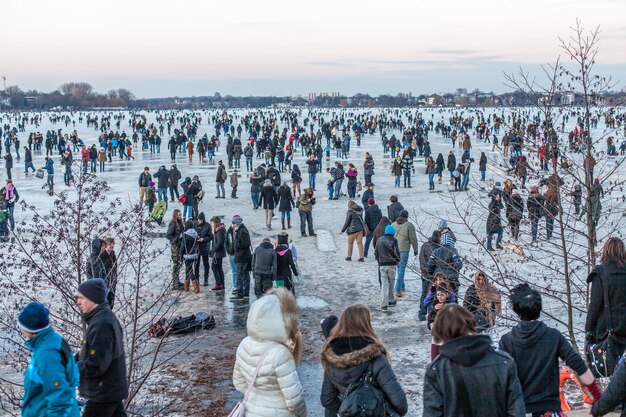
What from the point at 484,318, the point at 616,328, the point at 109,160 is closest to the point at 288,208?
the point at 484,318

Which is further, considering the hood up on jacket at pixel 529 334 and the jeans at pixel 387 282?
the jeans at pixel 387 282

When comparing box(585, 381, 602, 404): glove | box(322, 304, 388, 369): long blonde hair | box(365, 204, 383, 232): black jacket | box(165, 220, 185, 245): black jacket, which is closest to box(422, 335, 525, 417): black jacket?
box(322, 304, 388, 369): long blonde hair

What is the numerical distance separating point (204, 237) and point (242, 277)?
1.17 metres

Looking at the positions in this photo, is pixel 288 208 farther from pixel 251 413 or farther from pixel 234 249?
pixel 251 413

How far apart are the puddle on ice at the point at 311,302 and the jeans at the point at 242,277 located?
92cm

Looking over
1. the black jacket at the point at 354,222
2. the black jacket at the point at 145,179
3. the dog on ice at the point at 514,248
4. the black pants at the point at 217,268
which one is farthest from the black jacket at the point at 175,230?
the black jacket at the point at 145,179

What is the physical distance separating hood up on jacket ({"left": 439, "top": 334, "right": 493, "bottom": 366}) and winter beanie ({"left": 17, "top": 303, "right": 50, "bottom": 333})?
1969 mm

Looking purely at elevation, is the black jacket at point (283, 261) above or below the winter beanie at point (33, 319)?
below

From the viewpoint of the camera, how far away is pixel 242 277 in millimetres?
11719

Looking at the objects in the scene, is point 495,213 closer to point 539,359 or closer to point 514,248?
point 514,248

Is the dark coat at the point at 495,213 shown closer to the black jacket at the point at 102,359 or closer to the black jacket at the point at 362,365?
the black jacket at the point at 362,365

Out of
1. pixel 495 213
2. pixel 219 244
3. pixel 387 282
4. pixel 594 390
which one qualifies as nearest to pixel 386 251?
pixel 387 282

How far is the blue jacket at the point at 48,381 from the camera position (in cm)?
351

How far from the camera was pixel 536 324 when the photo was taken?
150 inches
